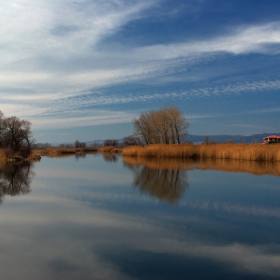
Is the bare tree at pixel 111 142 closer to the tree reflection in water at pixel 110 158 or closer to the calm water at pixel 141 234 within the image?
the tree reflection in water at pixel 110 158

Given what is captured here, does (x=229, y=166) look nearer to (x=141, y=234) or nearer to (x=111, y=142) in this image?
(x=141, y=234)

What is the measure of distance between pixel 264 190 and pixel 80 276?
280 inches

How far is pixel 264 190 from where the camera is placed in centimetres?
919

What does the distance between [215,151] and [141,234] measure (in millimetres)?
19719

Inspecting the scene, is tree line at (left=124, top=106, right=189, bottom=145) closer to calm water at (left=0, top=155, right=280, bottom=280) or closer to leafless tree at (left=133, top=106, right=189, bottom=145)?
leafless tree at (left=133, top=106, right=189, bottom=145)

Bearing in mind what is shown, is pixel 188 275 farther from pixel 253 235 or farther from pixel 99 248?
pixel 253 235

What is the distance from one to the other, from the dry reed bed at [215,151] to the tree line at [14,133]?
1042 cm

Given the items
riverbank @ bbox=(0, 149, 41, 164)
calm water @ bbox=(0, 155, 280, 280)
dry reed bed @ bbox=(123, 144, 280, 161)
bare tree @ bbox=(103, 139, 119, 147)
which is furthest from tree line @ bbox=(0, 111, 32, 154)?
bare tree @ bbox=(103, 139, 119, 147)

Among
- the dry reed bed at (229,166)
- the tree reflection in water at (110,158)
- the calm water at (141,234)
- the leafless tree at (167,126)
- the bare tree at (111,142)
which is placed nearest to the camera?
the calm water at (141,234)

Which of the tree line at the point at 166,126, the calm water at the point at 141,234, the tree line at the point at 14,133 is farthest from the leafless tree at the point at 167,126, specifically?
the calm water at the point at 141,234

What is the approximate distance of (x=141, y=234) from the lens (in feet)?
16.2

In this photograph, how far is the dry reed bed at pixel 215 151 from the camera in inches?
800

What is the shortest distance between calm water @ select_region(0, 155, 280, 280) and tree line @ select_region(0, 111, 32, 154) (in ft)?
70.3

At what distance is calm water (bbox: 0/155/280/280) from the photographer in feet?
11.9
